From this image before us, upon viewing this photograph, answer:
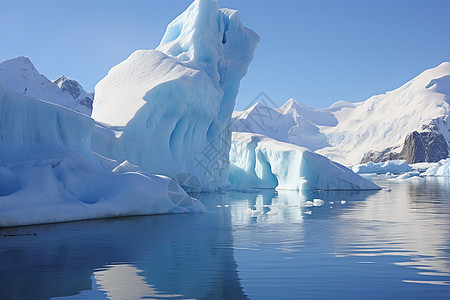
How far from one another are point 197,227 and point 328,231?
2.59 metres

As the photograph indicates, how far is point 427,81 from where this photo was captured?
417 feet

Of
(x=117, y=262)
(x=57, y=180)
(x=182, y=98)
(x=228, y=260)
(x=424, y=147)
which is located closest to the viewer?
(x=117, y=262)

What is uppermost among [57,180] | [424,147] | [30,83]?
[30,83]

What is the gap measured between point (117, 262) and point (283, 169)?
2302cm

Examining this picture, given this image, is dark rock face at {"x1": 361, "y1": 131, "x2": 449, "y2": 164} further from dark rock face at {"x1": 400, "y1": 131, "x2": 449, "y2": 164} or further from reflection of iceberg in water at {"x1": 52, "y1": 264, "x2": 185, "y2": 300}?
reflection of iceberg in water at {"x1": 52, "y1": 264, "x2": 185, "y2": 300}

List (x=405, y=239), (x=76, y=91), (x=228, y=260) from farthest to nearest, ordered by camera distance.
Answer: (x=76, y=91) → (x=405, y=239) → (x=228, y=260)

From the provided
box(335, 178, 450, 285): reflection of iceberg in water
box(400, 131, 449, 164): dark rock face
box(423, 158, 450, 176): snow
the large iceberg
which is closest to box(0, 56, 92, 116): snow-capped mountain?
the large iceberg

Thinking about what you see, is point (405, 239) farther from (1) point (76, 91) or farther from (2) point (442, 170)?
(1) point (76, 91)

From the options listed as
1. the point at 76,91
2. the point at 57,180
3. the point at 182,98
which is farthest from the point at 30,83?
the point at 57,180

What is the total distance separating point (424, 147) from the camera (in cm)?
10706

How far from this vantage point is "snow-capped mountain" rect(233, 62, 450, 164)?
355 ft

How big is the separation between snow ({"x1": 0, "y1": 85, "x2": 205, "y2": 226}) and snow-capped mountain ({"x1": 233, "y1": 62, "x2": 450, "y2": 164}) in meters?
71.9

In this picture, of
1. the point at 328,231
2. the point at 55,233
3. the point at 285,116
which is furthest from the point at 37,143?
the point at 285,116

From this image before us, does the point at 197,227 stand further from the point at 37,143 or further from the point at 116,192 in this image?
the point at 37,143
